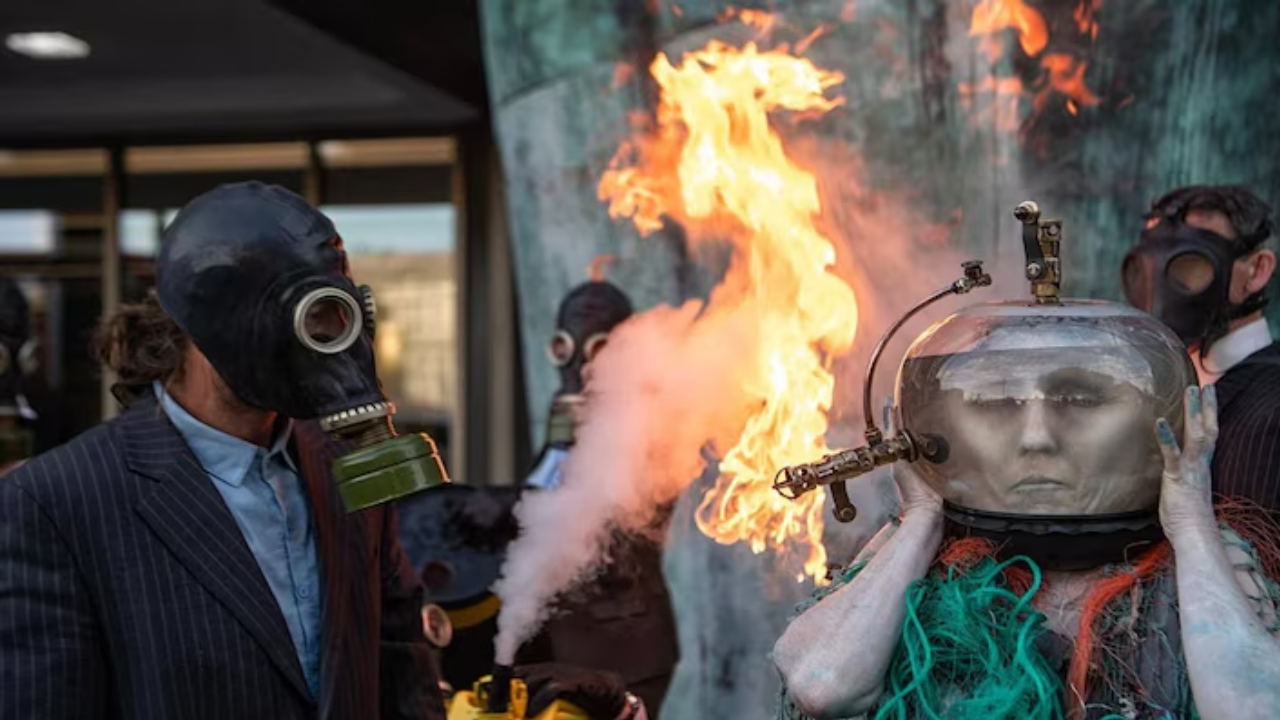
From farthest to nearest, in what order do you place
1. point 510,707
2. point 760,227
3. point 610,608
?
point 760,227 → point 610,608 → point 510,707

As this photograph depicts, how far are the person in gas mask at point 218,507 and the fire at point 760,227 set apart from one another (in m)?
1.13

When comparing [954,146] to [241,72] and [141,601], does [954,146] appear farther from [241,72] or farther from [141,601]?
[241,72]

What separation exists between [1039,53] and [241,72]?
516 centimetres

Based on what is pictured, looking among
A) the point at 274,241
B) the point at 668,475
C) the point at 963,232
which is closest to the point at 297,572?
the point at 274,241

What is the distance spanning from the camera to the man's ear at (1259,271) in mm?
3355

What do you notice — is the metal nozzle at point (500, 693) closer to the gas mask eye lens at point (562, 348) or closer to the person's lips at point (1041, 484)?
the person's lips at point (1041, 484)

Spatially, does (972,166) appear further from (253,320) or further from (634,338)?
(253,320)

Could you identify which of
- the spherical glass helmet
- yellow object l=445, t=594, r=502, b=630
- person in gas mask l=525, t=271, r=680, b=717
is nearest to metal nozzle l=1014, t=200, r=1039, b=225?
the spherical glass helmet

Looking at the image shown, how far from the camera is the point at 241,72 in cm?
823

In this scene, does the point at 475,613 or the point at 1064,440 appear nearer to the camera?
the point at 1064,440

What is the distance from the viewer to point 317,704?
2.13 meters

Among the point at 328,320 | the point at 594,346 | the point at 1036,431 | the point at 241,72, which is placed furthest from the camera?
the point at 241,72

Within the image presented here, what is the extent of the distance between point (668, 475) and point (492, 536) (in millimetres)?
598

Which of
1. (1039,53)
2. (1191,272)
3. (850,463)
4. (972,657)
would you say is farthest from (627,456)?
(1039,53)
